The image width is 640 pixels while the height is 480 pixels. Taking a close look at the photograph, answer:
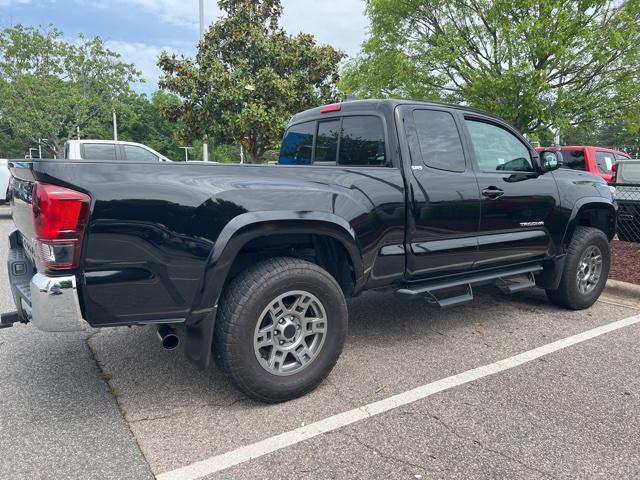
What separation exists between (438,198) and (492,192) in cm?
63

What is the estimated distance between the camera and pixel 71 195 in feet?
7.53

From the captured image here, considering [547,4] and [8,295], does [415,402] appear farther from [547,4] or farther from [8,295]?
[547,4]

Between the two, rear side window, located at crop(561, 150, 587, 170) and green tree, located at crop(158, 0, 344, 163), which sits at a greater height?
green tree, located at crop(158, 0, 344, 163)

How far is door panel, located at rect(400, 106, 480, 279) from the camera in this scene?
A: 3449 millimetres

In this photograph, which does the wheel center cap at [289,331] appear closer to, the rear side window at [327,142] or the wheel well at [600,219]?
the rear side window at [327,142]

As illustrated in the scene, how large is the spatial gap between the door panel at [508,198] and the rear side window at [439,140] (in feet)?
0.62

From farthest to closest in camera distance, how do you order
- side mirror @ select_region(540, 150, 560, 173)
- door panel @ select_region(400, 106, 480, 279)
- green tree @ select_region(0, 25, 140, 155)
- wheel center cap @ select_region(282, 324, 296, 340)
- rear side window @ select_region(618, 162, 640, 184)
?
1. green tree @ select_region(0, 25, 140, 155)
2. rear side window @ select_region(618, 162, 640, 184)
3. side mirror @ select_region(540, 150, 560, 173)
4. door panel @ select_region(400, 106, 480, 279)
5. wheel center cap @ select_region(282, 324, 296, 340)

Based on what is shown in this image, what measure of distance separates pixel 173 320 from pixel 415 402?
1503 mm

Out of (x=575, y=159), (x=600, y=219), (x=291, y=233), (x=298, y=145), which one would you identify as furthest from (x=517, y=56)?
(x=291, y=233)

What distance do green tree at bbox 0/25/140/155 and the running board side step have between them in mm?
28833

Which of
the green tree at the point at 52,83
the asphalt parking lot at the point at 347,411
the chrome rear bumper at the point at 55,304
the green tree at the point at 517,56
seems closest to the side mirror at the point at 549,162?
the asphalt parking lot at the point at 347,411

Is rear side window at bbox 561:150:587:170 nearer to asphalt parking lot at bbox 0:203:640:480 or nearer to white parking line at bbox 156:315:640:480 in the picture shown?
asphalt parking lot at bbox 0:203:640:480

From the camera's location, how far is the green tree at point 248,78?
12219mm

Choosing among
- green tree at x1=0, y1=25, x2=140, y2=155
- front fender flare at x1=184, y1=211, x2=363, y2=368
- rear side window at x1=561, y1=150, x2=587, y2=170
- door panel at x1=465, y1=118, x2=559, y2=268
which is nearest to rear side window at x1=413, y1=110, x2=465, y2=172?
door panel at x1=465, y1=118, x2=559, y2=268
